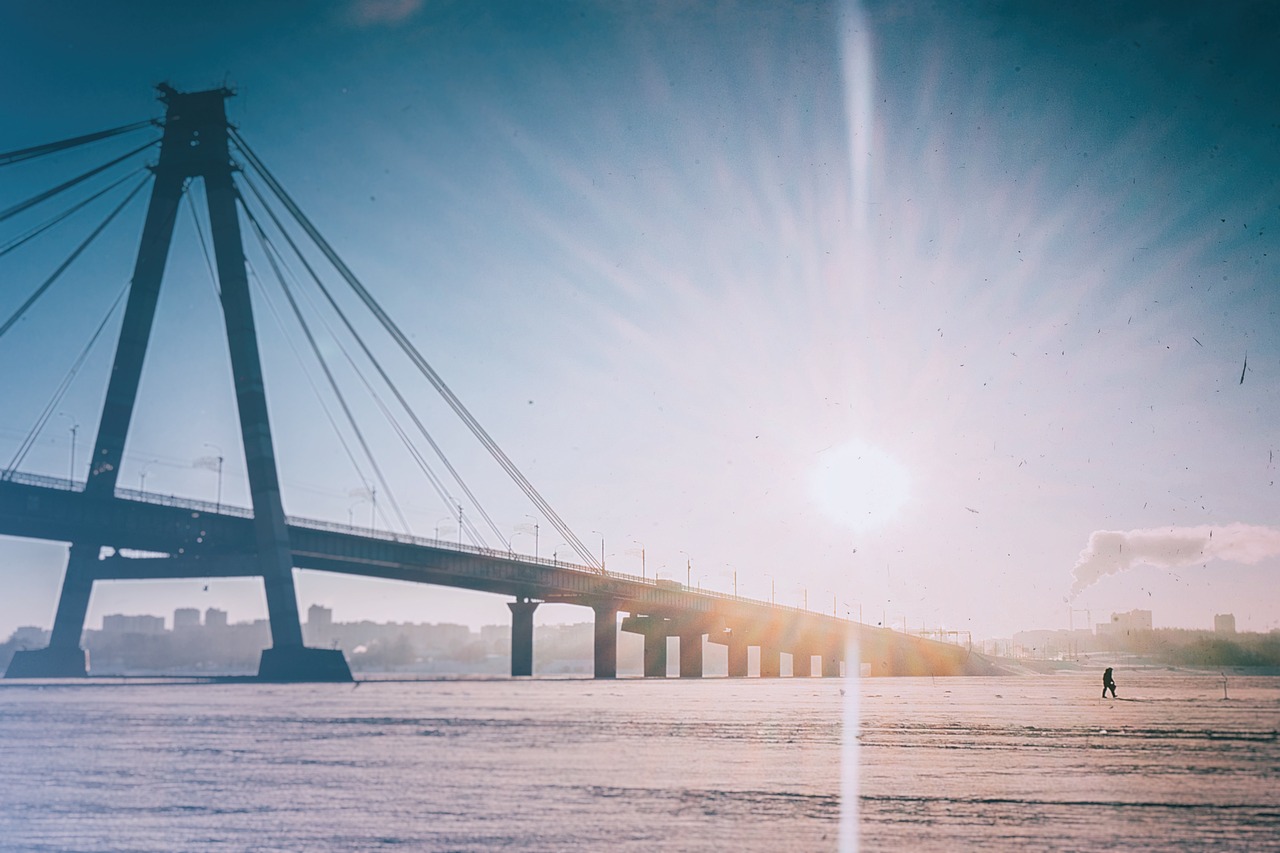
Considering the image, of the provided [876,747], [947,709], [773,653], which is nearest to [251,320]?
[947,709]

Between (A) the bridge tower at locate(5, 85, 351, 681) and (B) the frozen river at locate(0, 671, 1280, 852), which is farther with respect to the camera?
(A) the bridge tower at locate(5, 85, 351, 681)

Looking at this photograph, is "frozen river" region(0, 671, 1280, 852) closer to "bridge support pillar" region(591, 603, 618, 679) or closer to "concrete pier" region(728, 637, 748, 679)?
"bridge support pillar" region(591, 603, 618, 679)

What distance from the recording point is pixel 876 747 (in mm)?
21578

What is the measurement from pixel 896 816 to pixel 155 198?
7958 centimetres

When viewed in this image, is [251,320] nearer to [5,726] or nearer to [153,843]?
[5,726]

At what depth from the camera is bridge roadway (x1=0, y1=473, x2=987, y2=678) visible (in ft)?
252

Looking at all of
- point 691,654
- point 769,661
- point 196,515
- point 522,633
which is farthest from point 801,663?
point 196,515

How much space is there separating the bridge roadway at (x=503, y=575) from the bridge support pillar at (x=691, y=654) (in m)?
0.20

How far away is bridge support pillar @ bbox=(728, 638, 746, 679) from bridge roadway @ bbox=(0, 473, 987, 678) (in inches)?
8.4

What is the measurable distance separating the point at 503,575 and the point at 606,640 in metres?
26.1

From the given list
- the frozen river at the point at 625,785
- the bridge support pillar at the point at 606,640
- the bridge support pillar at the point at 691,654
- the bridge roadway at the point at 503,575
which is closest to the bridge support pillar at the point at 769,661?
the bridge roadway at the point at 503,575

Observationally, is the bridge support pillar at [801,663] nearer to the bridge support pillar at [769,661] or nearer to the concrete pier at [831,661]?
the concrete pier at [831,661]

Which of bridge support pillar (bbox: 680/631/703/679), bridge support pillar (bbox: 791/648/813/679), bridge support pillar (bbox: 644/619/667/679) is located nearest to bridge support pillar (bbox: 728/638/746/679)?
bridge support pillar (bbox: 680/631/703/679)

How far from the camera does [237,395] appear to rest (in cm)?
7206
